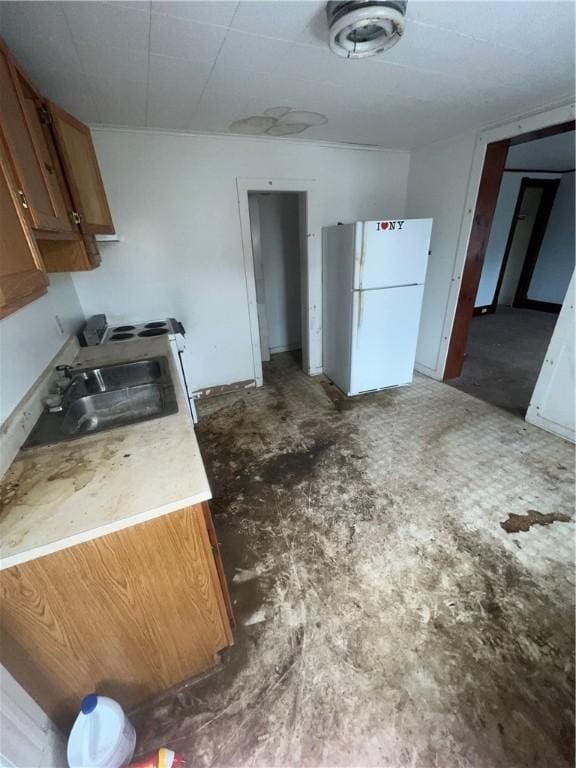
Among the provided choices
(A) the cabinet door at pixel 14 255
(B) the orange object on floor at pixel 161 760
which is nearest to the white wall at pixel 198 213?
(A) the cabinet door at pixel 14 255

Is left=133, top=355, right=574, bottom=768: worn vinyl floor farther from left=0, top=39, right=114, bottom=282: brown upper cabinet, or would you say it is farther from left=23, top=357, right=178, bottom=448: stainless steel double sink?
left=0, top=39, right=114, bottom=282: brown upper cabinet

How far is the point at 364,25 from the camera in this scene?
3.44 feet

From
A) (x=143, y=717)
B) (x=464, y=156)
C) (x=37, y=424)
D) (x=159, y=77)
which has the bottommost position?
(x=143, y=717)

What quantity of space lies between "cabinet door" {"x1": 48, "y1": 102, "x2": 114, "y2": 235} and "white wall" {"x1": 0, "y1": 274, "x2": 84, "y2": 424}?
49 cm

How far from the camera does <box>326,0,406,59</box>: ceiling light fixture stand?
1.00m

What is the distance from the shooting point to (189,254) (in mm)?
2635

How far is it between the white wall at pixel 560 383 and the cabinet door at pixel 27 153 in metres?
2.91

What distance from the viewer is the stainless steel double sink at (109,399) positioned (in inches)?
48.9

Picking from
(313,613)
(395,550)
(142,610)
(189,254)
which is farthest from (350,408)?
→ (142,610)

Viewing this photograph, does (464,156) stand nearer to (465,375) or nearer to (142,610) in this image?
(465,375)

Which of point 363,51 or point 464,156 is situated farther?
point 464,156

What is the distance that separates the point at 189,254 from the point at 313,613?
8.82 ft

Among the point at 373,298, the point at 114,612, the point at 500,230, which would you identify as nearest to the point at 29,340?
the point at 114,612

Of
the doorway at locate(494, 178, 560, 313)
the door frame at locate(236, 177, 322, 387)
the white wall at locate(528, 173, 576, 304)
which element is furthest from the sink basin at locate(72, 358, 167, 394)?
the white wall at locate(528, 173, 576, 304)
